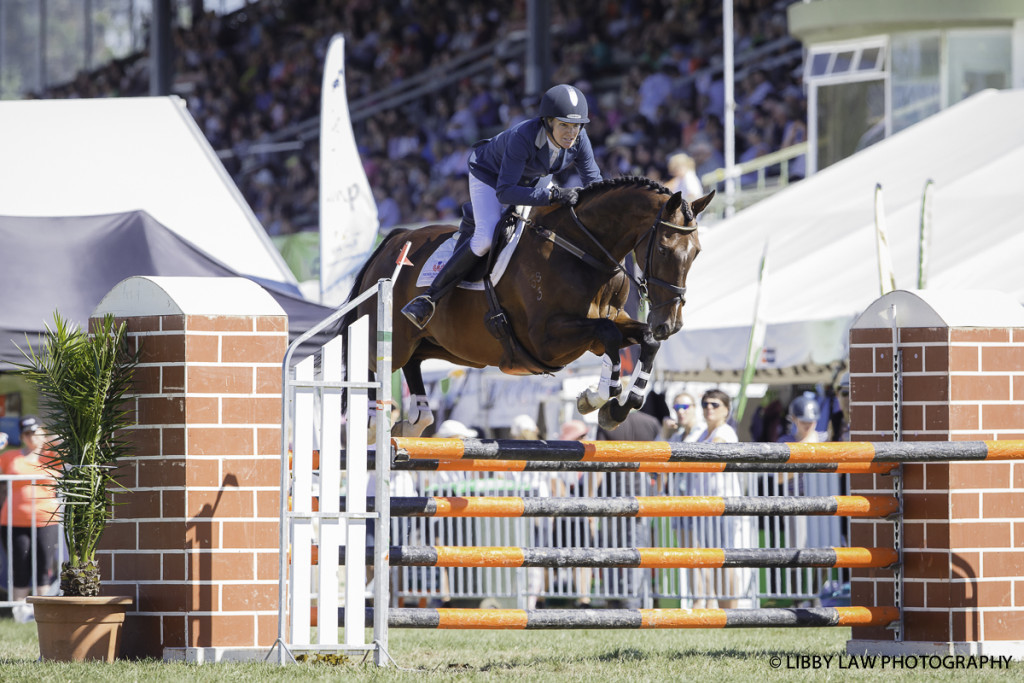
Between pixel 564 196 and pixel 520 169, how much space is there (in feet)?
0.91

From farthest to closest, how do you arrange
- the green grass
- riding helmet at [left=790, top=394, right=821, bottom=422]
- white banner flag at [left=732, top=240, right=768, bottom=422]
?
white banner flag at [left=732, top=240, right=768, bottom=422] → riding helmet at [left=790, top=394, right=821, bottom=422] → the green grass

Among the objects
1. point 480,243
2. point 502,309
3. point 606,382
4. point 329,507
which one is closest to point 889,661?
point 606,382

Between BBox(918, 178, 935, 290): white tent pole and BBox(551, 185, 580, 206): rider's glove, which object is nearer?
BBox(551, 185, 580, 206): rider's glove

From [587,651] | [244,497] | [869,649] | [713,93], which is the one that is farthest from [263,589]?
[713,93]

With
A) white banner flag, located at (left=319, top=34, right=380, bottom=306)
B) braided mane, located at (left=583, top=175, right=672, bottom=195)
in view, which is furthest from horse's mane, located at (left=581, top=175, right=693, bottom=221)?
white banner flag, located at (left=319, top=34, right=380, bottom=306)

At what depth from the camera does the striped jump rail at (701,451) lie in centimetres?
550

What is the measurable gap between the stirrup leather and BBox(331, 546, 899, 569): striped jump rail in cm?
142

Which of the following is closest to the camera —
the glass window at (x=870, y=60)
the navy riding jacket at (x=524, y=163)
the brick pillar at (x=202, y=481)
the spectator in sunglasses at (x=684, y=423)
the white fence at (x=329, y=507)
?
the white fence at (x=329, y=507)

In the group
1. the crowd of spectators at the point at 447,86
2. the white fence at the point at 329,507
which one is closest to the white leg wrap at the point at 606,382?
the white fence at the point at 329,507

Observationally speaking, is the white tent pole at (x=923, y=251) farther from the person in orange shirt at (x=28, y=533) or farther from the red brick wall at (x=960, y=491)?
the person in orange shirt at (x=28, y=533)

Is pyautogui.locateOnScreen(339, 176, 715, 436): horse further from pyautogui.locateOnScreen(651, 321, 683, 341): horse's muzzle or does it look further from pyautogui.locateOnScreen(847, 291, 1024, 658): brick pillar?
pyautogui.locateOnScreen(847, 291, 1024, 658): brick pillar

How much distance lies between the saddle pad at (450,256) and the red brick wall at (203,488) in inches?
58.9

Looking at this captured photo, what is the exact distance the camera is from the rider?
651 centimetres

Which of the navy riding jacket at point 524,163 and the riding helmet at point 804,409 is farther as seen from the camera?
the riding helmet at point 804,409
